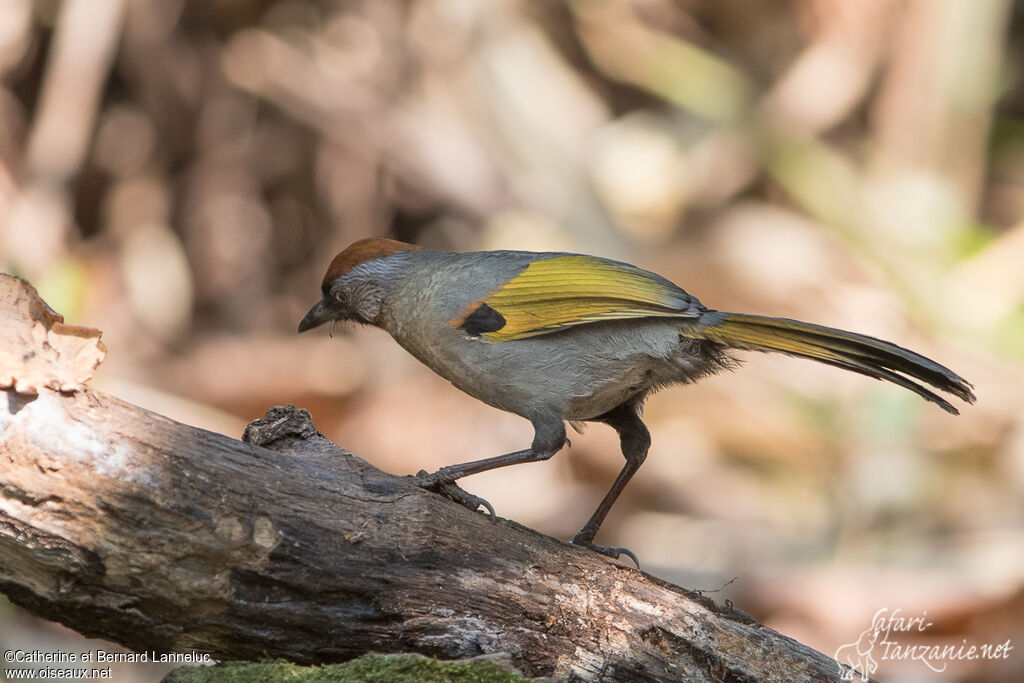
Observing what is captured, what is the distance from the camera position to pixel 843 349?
3.23 meters

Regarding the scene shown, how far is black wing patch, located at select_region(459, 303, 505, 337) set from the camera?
364 cm

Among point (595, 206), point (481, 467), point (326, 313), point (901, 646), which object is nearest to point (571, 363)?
point (481, 467)

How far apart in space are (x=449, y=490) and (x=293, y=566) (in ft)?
2.34

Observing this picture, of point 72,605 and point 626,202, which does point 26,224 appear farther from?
point 72,605

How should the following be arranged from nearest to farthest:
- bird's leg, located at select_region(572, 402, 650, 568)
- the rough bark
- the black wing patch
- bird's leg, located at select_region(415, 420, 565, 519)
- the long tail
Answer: the rough bark < the long tail < bird's leg, located at select_region(415, 420, 565, 519) < the black wing patch < bird's leg, located at select_region(572, 402, 650, 568)

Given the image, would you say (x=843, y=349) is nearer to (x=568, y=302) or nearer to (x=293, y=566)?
(x=568, y=302)

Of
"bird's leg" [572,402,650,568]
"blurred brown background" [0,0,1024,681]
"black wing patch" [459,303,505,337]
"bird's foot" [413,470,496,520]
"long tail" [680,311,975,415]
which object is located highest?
"blurred brown background" [0,0,1024,681]

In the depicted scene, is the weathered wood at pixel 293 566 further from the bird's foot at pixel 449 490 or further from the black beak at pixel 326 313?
the black beak at pixel 326 313

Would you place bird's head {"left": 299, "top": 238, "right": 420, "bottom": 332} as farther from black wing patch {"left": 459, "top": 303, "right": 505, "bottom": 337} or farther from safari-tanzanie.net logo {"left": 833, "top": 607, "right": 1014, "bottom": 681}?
safari-tanzanie.net logo {"left": 833, "top": 607, "right": 1014, "bottom": 681}

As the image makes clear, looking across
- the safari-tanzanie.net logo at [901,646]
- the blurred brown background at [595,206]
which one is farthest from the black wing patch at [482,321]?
the blurred brown background at [595,206]

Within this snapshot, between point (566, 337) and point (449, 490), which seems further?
point (566, 337)

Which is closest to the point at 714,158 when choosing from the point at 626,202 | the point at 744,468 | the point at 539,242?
the point at 626,202

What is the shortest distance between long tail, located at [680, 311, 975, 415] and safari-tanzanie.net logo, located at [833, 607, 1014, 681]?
2.25 metres

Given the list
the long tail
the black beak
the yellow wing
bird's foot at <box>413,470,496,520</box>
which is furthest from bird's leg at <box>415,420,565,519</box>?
the black beak
